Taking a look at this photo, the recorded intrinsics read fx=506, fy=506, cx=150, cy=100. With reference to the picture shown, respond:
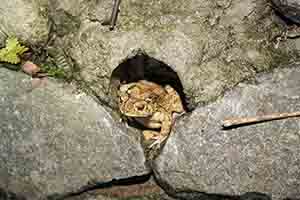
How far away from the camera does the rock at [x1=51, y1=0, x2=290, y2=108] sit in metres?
3.74

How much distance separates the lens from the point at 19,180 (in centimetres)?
379

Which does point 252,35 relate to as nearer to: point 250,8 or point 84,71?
point 250,8

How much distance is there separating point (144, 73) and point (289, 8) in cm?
120

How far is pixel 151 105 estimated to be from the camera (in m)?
3.89

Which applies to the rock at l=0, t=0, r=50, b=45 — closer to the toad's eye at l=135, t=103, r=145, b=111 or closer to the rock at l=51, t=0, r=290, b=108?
the rock at l=51, t=0, r=290, b=108

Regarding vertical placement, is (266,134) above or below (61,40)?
below

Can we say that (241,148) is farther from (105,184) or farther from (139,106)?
(105,184)

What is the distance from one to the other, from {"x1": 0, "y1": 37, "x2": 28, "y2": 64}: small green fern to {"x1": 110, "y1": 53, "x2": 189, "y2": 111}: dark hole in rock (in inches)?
30.3

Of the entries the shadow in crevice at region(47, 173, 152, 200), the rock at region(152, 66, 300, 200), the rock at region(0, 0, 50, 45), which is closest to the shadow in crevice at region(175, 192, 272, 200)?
the rock at region(152, 66, 300, 200)

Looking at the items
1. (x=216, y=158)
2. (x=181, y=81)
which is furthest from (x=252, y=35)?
(x=216, y=158)

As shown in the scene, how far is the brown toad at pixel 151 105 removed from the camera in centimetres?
384

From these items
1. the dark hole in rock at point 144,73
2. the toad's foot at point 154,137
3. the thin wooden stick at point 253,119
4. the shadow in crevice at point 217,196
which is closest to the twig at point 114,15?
the dark hole in rock at point 144,73

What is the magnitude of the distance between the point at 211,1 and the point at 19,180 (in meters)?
1.99

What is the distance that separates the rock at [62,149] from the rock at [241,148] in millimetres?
304
